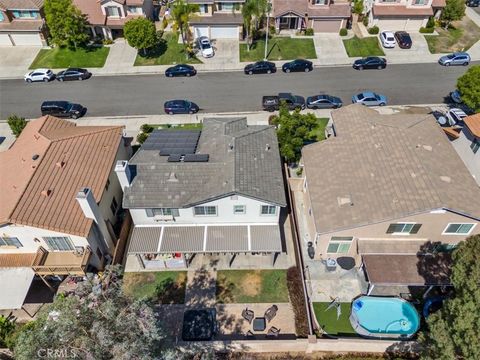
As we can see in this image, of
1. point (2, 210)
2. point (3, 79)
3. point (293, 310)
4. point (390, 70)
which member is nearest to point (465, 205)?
point (293, 310)

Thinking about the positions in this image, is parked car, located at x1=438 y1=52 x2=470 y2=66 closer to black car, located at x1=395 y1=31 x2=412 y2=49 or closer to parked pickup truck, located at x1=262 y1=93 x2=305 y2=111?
black car, located at x1=395 y1=31 x2=412 y2=49

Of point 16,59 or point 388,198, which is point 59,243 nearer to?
point 388,198

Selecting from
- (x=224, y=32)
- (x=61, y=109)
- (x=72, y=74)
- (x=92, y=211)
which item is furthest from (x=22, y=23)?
(x=92, y=211)

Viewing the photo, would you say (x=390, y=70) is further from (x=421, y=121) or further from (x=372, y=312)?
(x=372, y=312)

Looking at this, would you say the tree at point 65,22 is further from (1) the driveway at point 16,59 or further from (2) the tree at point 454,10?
(2) the tree at point 454,10

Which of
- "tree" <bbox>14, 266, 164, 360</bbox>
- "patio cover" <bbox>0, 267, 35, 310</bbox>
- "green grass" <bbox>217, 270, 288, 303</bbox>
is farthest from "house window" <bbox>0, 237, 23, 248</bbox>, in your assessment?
"green grass" <bbox>217, 270, 288, 303</bbox>

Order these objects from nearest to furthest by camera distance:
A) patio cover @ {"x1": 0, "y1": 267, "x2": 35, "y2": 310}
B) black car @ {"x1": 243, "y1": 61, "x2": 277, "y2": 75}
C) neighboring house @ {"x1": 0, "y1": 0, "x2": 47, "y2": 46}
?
patio cover @ {"x1": 0, "y1": 267, "x2": 35, "y2": 310}, black car @ {"x1": 243, "y1": 61, "x2": 277, "y2": 75}, neighboring house @ {"x1": 0, "y1": 0, "x2": 47, "y2": 46}
